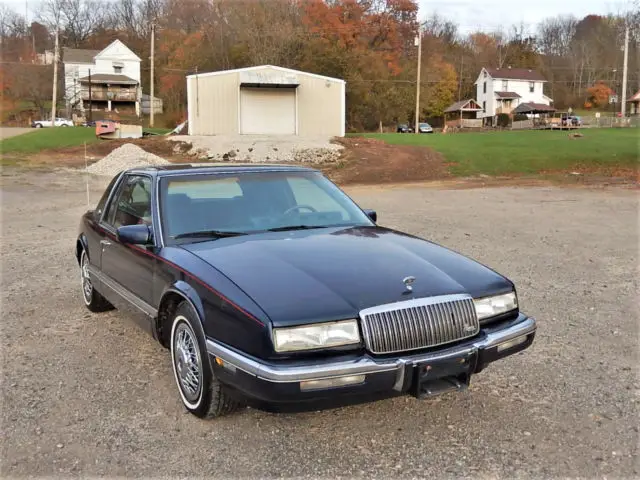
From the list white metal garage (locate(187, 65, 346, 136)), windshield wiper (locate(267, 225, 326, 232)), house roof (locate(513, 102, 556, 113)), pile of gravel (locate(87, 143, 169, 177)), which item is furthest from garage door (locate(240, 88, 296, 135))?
house roof (locate(513, 102, 556, 113))

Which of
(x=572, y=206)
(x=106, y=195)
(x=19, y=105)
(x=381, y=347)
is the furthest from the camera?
(x=19, y=105)

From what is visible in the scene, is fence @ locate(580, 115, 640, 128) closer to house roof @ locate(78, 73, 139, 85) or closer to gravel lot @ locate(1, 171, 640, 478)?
house roof @ locate(78, 73, 139, 85)

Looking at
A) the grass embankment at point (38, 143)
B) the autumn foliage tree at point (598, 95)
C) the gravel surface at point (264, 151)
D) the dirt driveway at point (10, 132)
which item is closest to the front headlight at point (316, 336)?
the gravel surface at point (264, 151)

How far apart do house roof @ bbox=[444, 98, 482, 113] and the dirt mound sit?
58.5m

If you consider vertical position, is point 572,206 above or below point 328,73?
below

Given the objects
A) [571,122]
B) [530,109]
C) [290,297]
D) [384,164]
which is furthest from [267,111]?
[530,109]

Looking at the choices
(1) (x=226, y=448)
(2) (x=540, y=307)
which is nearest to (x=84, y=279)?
(1) (x=226, y=448)

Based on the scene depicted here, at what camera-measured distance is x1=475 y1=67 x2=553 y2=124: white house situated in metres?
91.0

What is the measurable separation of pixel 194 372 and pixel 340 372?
1.12 meters

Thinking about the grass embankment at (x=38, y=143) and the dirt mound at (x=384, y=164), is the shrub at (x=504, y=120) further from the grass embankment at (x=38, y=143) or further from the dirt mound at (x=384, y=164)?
the grass embankment at (x=38, y=143)

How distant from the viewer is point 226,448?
338 cm

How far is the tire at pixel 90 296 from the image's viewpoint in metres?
5.98

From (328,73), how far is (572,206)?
2033 inches

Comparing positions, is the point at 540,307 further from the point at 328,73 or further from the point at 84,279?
the point at 328,73
